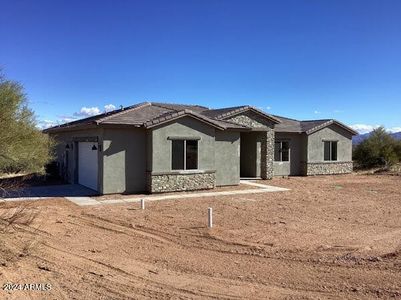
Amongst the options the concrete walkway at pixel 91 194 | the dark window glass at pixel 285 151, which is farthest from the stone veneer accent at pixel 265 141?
the concrete walkway at pixel 91 194

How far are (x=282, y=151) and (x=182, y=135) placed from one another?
34.1 ft

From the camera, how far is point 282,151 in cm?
2675

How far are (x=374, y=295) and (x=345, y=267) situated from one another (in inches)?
57.4

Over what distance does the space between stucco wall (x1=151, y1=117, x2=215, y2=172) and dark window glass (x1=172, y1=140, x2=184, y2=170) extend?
0.27 m

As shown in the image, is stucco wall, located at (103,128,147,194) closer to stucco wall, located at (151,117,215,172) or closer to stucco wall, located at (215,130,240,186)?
stucco wall, located at (151,117,215,172)

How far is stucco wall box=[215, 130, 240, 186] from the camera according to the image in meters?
21.0

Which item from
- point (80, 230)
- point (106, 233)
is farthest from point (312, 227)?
point (80, 230)

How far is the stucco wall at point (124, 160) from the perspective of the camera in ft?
57.0

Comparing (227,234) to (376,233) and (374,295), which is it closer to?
(376,233)

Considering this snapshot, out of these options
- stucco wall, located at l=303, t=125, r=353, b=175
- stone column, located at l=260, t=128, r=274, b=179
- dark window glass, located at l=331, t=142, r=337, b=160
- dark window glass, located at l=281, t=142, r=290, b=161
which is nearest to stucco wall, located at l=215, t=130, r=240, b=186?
stone column, located at l=260, t=128, r=274, b=179

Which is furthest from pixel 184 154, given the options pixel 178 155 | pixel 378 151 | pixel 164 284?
pixel 378 151

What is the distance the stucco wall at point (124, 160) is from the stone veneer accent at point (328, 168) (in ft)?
44.1

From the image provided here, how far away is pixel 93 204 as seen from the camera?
1512cm

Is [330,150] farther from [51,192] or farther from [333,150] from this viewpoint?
[51,192]
